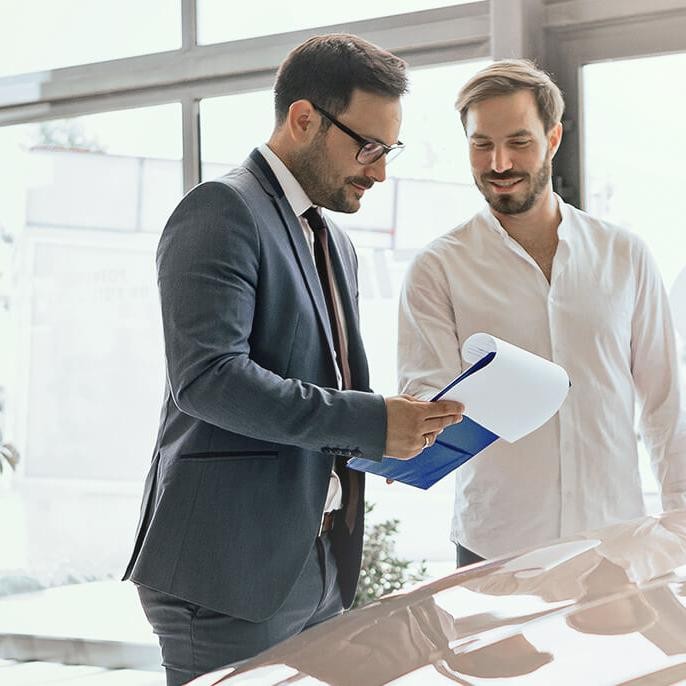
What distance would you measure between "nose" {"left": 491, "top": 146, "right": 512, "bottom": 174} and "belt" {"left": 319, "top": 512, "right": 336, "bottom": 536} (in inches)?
32.6

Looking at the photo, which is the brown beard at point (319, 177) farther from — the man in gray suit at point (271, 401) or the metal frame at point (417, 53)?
the metal frame at point (417, 53)

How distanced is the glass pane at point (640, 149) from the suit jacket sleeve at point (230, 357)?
1604mm

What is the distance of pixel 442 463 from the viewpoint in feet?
6.40

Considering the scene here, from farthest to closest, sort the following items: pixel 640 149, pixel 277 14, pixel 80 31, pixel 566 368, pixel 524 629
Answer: pixel 80 31
pixel 277 14
pixel 640 149
pixel 566 368
pixel 524 629

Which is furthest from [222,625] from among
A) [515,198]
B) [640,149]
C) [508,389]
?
[640,149]

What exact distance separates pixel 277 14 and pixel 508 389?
2249mm

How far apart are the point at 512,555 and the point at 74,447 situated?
302cm

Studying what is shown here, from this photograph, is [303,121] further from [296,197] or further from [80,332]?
[80,332]

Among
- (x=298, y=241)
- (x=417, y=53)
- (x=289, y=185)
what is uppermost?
(x=417, y=53)

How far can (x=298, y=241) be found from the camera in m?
2.00


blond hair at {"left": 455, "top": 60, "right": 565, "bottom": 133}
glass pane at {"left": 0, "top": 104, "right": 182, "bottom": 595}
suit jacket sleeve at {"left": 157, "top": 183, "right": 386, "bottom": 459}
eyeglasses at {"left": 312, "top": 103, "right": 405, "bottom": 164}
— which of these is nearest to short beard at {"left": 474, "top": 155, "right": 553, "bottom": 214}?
blond hair at {"left": 455, "top": 60, "right": 565, "bottom": 133}

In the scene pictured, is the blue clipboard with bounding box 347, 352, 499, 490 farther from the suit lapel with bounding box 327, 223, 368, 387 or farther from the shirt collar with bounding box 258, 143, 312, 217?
the shirt collar with bounding box 258, 143, 312, 217

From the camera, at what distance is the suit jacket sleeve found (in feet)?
5.89

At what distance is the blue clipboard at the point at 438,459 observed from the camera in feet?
6.22
